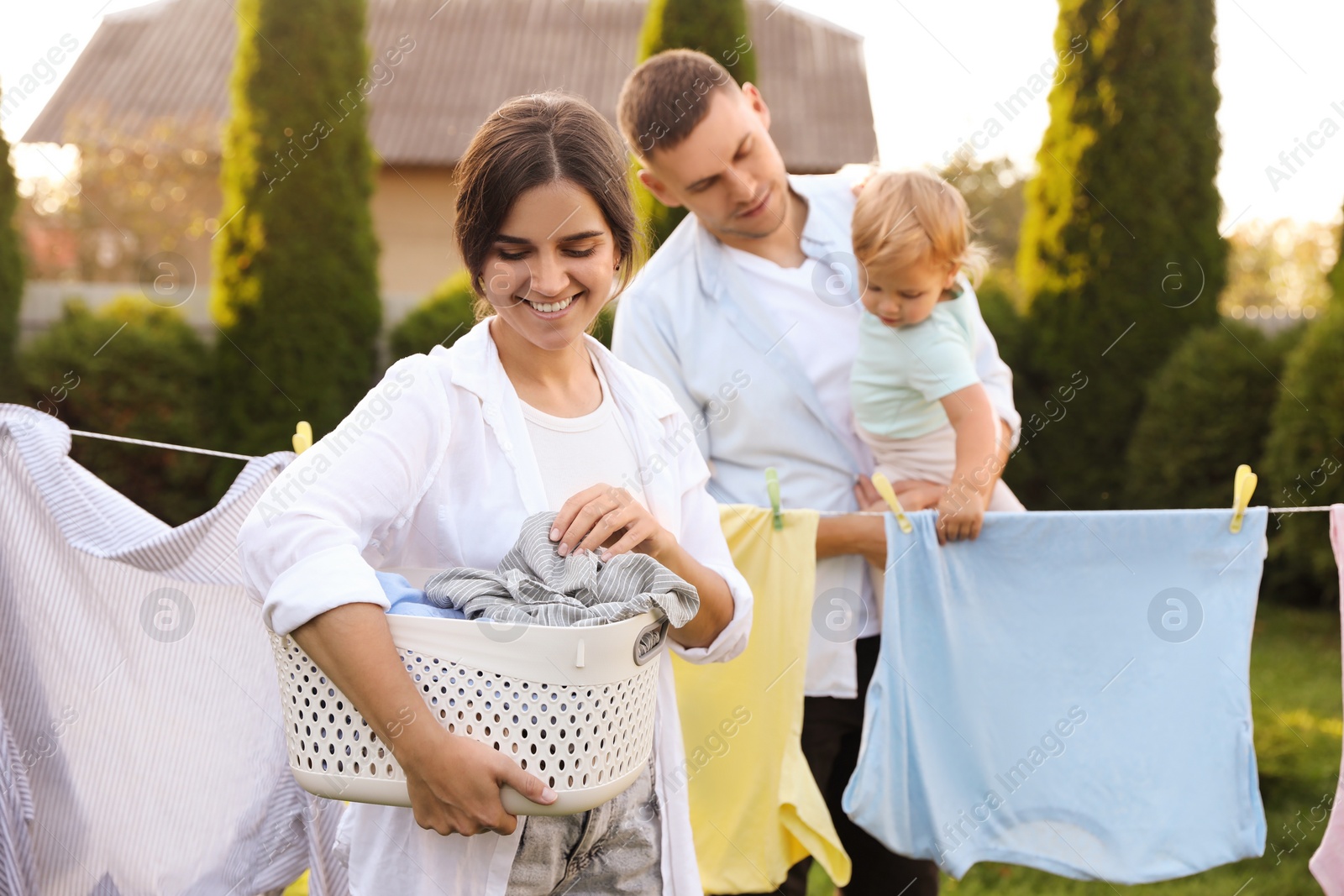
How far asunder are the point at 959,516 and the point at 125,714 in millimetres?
1905

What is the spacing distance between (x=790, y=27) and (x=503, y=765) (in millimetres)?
19867

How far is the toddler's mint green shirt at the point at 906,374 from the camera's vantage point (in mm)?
2654

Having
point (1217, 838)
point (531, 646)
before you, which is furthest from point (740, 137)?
point (1217, 838)

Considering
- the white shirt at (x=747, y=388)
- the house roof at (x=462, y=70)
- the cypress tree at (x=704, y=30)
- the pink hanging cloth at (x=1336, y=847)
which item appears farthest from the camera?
the house roof at (x=462, y=70)

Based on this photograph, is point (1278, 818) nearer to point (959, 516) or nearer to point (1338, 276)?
point (959, 516)

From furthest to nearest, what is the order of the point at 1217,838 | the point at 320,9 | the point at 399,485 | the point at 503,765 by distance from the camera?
1. the point at 320,9
2. the point at 1217,838
3. the point at 399,485
4. the point at 503,765

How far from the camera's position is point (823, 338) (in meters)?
2.81

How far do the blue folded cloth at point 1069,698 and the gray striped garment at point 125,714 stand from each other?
→ 132 cm

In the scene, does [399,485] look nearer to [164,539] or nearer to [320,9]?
[164,539]

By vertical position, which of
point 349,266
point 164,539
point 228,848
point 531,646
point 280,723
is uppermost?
point 531,646

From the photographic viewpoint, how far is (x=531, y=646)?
149 centimetres

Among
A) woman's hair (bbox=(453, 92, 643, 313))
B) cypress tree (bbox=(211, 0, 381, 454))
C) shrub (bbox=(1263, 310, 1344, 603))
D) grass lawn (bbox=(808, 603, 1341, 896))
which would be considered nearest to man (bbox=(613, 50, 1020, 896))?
woman's hair (bbox=(453, 92, 643, 313))

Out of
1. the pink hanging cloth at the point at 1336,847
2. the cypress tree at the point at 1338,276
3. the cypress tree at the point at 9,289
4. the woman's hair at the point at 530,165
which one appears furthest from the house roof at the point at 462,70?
the woman's hair at the point at 530,165

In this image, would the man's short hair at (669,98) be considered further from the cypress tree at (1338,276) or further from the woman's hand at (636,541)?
Result: the cypress tree at (1338,276)
